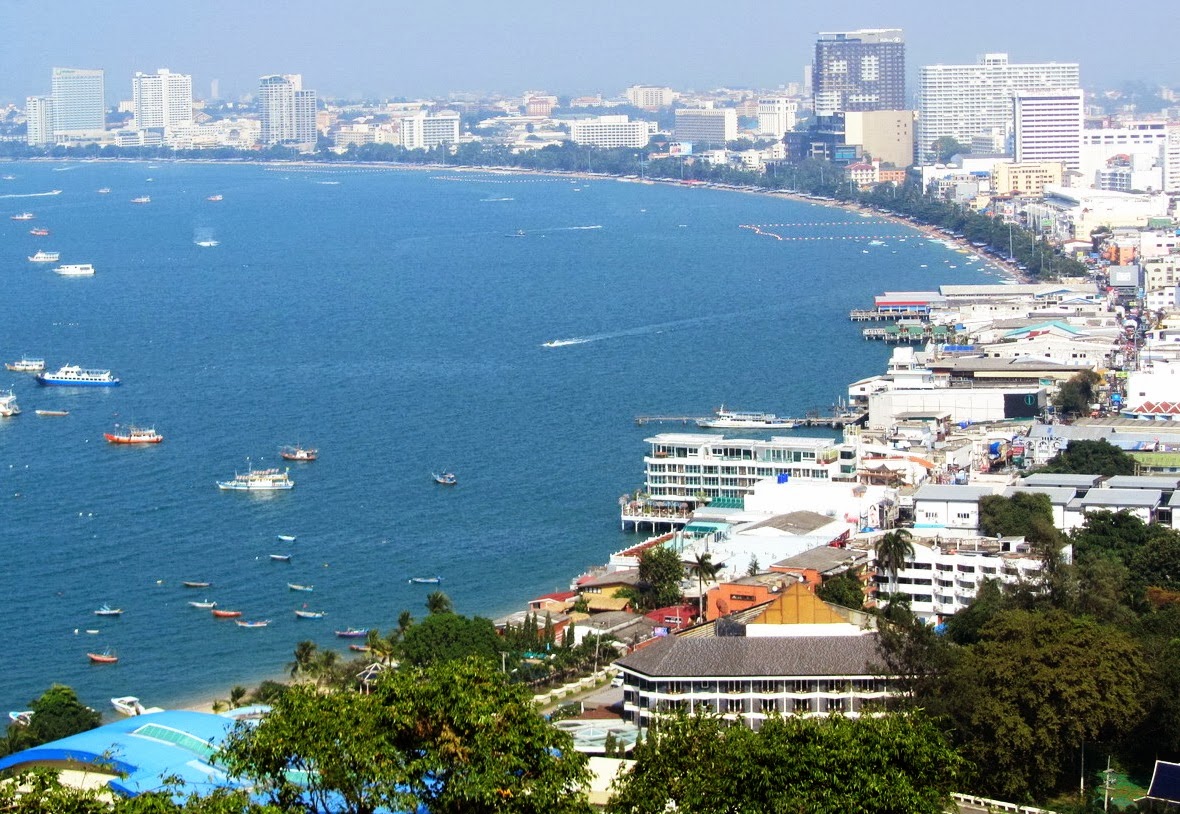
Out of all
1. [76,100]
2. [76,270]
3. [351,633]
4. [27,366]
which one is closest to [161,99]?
[76,100]

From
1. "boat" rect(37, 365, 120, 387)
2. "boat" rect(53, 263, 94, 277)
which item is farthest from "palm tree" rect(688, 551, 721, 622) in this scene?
"boat" rect(53, 263, 94, 277)

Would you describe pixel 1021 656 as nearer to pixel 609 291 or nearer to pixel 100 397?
pixel 100 397

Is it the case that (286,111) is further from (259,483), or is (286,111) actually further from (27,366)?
(259,483)

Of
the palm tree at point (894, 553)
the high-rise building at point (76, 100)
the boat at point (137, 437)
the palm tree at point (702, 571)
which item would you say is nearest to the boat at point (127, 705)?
the palm tree at point (702, 571)

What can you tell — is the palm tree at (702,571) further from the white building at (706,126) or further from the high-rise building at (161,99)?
the high-rise building at (161,99)

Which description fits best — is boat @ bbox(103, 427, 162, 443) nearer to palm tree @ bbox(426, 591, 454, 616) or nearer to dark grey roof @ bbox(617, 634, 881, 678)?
palm tree @ bbox(426, 591, 454, 616)

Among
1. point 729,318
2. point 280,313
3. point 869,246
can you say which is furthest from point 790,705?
point 869,246

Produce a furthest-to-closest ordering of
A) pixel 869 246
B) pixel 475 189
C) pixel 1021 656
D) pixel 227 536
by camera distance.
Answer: pixel 475 189
pixel 869 246
pixel 227 536
pixel 1021 656
